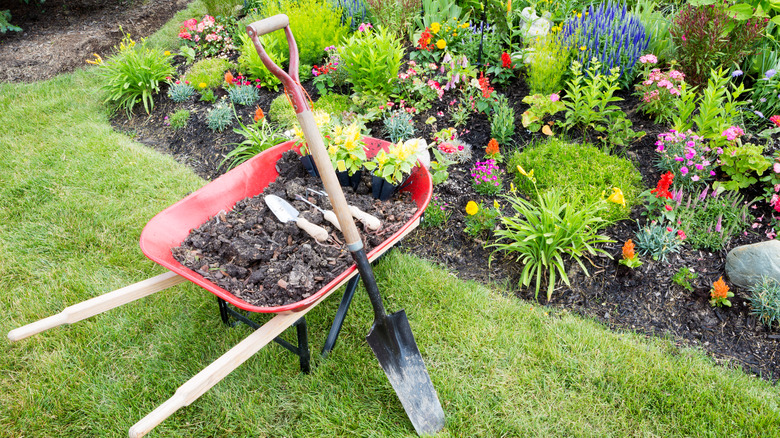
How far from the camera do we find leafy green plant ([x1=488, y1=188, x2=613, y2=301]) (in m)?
2.37

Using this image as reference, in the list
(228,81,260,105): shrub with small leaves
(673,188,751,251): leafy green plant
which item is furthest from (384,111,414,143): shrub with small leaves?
(673,188,751,251): leafy green plant

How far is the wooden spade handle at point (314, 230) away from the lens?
203 centimetres

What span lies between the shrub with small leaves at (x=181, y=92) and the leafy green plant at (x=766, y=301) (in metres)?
4.42

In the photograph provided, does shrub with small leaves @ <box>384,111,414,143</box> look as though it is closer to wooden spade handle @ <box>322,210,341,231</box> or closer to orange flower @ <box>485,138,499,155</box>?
orange flower @ <box>485,138,499,155</box>

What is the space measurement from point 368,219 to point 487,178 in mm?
1076

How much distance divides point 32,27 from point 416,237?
6.33 meters

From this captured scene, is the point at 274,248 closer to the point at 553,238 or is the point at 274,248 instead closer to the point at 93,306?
the point at 93,306

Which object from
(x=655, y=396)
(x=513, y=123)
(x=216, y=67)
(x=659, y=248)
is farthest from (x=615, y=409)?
(x=216, y=67)

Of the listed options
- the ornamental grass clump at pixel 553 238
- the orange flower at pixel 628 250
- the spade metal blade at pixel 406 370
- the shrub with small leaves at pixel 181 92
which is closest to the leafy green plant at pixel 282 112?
the shrub with small leaves at pixel 181 92

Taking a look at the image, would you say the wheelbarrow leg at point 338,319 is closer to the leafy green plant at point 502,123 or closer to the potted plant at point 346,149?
the potted plant at point 346,149

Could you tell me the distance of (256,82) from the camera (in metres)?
4.16

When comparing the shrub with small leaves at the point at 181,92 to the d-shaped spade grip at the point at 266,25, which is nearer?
the d-shaped spade grip at the point at 266,25

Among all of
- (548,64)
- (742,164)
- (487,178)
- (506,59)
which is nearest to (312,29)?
(506,59)

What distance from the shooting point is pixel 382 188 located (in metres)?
2.34
